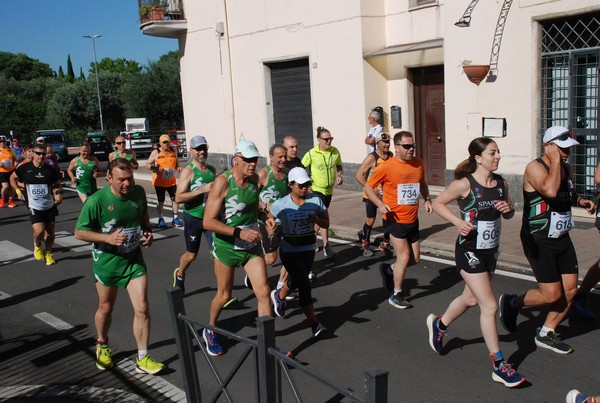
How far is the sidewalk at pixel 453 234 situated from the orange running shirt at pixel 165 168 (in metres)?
3.37

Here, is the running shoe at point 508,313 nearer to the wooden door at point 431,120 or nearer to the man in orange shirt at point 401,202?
the man in orange shirt at point 401,202

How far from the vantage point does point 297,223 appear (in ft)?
20.1

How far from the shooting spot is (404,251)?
691 cm

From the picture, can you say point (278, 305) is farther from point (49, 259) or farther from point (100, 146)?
point (100, 146)

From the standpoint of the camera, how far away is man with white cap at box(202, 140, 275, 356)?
5.64 m

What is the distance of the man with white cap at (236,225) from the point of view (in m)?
5.64

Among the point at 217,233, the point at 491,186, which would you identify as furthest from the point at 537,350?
the point at 217,233

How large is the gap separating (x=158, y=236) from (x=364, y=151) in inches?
240

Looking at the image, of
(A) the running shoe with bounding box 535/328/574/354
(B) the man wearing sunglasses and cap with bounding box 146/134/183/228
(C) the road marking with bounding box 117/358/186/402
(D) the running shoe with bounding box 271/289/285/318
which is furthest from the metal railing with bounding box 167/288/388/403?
(B) the man wearing sunglasses and cap with bounding box 146/134/183/228

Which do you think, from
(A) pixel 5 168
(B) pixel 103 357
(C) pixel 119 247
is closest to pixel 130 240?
(C) pixel 119 247

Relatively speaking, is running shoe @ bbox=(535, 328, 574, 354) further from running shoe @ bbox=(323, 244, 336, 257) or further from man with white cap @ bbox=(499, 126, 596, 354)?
running shoe @ bbox=(323, 244, 336, 257)

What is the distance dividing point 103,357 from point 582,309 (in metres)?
4.58

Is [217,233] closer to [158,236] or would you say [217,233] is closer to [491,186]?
[491,186]

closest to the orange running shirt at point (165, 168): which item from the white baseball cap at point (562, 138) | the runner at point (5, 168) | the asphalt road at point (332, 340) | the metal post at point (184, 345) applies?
the asphalt road at point (332, 340)
